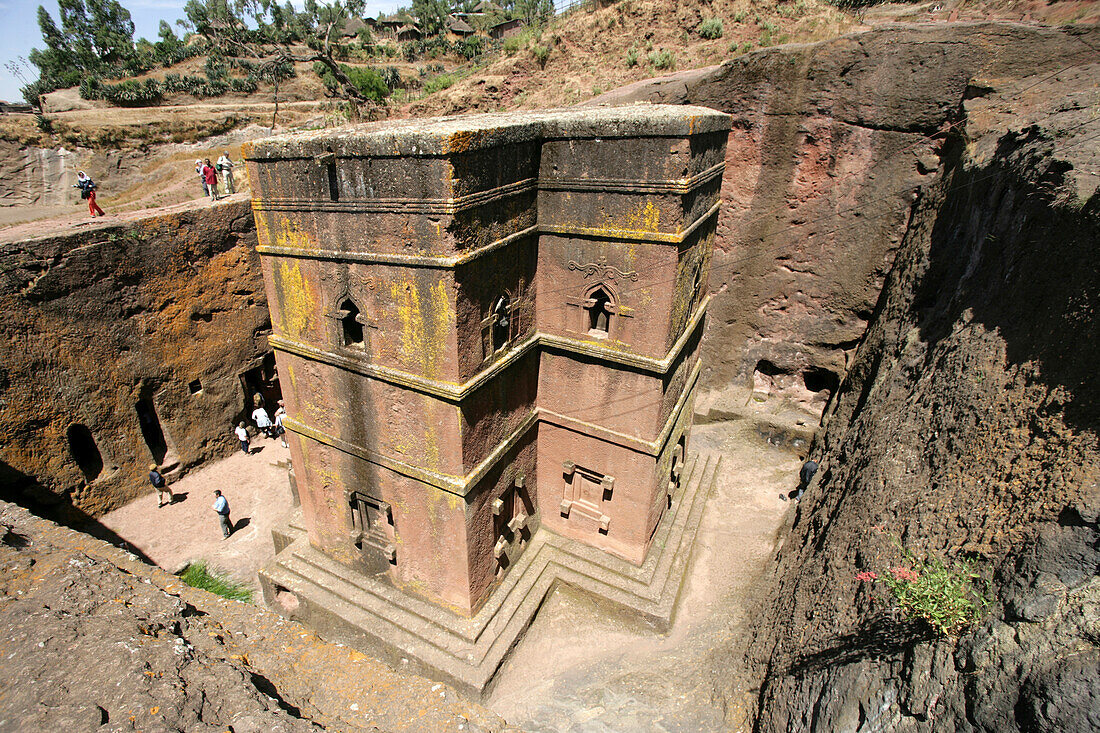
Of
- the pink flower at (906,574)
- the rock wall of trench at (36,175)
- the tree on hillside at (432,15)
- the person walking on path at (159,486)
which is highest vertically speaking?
the tree on hillside at (432,15)

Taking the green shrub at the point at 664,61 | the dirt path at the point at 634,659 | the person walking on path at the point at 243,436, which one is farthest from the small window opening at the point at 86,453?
the green shrub at the point at 664,61

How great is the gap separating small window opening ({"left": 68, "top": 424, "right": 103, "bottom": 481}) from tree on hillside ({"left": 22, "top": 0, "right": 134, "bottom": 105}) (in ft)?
157

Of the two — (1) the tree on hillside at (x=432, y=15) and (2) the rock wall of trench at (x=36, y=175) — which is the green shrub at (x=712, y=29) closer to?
(2) the rock wall of trench at (x=36, y=175)

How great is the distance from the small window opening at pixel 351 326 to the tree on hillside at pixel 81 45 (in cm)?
5496

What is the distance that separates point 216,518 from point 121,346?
442 centimetres

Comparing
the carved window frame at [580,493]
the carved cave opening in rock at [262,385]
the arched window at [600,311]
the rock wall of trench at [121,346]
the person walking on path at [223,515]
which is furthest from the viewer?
the carved cave opening in rock at [262,385]

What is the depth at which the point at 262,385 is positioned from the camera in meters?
15.3

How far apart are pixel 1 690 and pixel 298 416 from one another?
417cm

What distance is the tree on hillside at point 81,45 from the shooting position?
44938 mm

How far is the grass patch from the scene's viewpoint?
1020 cm

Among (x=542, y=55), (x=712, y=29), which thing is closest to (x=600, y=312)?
(x=712, y=29)

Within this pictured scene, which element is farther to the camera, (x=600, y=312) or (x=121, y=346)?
(x=121, y=346)

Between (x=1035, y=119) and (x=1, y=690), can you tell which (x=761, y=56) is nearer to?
(x=1035, y=119)

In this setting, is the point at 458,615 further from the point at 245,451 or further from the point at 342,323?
the point at 245,451
